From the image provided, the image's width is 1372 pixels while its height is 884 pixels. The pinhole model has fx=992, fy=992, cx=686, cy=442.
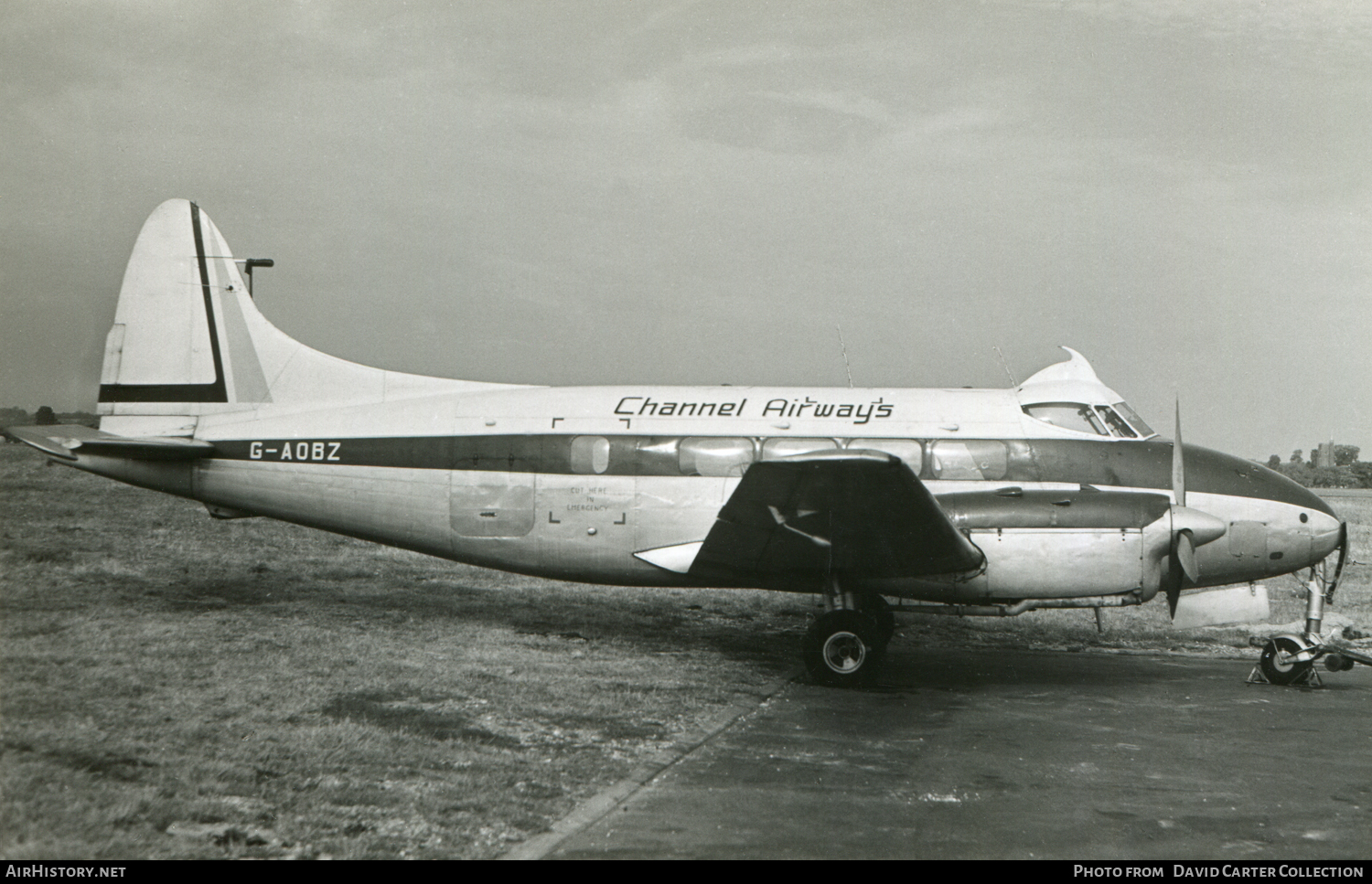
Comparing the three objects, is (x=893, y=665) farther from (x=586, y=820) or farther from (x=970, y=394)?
(x=586, y=820)

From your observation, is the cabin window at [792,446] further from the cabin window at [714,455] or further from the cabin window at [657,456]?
the cabin window at [657,456]

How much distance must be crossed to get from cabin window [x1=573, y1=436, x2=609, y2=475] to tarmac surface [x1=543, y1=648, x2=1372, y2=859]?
10.1 feet

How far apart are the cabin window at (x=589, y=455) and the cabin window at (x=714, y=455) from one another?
0.83 m

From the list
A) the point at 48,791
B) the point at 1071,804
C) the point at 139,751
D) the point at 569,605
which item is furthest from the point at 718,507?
the point at 48,791

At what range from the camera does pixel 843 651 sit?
9516 millimetres

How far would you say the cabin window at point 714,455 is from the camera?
1049 cm

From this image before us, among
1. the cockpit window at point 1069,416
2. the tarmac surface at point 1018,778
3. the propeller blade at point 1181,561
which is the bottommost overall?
the tarmac surface at point 1018,778

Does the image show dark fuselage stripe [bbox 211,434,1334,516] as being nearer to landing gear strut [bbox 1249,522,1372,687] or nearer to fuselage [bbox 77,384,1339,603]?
fuselage [bbox 77,384,1339,603]

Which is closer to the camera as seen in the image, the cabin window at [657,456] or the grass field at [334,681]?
the grass field at [334,681]

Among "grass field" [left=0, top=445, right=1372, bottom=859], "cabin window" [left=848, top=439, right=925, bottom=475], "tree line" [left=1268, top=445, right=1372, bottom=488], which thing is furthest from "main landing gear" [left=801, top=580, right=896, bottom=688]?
"tree line" [left=1268, top=445, right=1372, bottom=488]

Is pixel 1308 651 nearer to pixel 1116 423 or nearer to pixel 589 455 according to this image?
pixel 1116 423

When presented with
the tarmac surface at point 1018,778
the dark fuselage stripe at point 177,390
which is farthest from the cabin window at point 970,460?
the dark fuselage stripe at point 177,390

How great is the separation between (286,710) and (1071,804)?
5.19 meters

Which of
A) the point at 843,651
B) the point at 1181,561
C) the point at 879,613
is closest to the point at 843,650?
the point at 843,651
